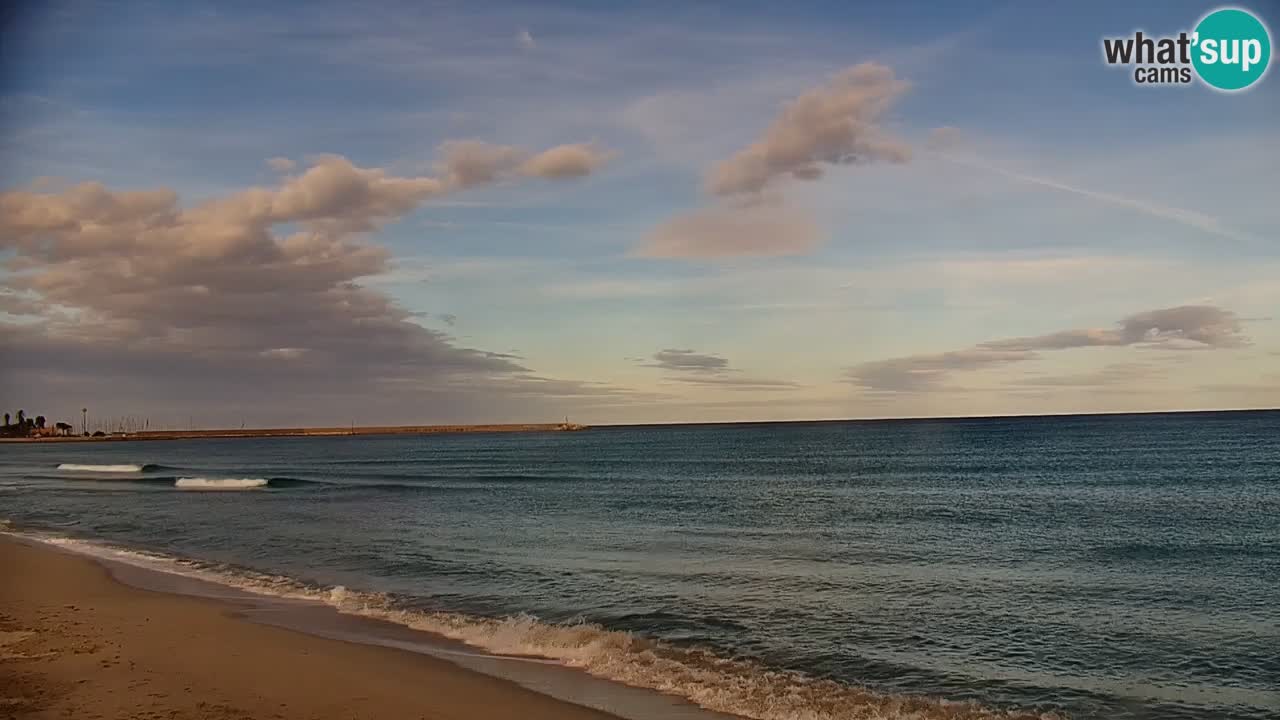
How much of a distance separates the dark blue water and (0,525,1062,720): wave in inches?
2.4

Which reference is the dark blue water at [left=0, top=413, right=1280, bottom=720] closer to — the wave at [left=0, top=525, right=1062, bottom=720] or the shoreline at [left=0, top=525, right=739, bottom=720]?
the wave at [left=0, top=525, right=1062, bottom=720]

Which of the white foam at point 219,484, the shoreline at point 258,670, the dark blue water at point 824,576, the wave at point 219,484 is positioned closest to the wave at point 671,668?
the dark blue water at point 824,576

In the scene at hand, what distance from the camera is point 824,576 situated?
21.0 metres

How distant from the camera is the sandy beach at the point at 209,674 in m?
10.4

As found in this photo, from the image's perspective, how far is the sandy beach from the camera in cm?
1043

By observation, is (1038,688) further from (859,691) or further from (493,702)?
(493,702)

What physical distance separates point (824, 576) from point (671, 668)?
29.2 ft

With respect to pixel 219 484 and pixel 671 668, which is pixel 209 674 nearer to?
pixel 671 668

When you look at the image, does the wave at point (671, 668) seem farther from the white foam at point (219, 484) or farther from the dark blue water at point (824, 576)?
the white foam at point (219, 484)

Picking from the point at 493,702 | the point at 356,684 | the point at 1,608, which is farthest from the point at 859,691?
the point at 1,608

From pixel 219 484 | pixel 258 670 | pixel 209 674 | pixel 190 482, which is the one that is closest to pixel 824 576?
pixel 258 670

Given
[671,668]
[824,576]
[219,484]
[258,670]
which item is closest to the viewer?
[258,670]

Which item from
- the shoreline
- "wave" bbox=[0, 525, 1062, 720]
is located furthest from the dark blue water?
the shoreline

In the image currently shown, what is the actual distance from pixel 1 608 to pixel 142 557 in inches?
359
